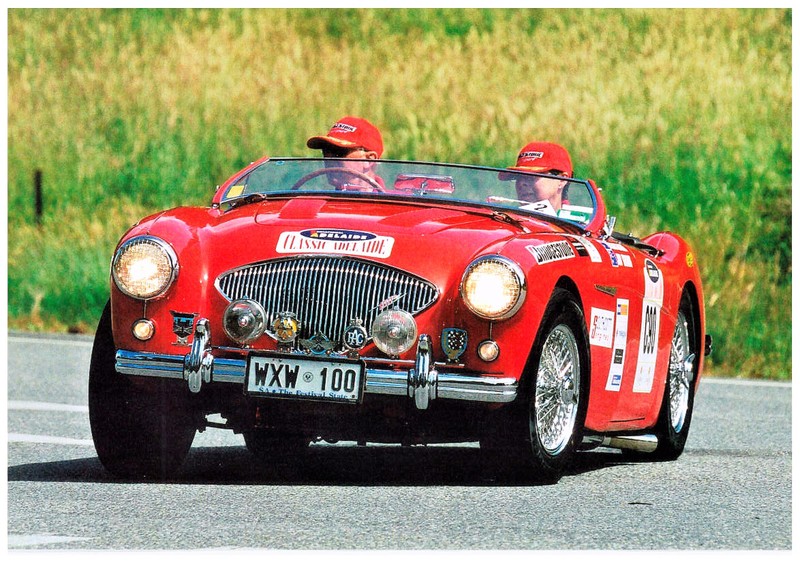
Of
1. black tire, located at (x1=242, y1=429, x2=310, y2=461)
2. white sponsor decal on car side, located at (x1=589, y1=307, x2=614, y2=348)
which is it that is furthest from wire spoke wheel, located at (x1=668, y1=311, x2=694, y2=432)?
black tire, located at (x1=242, y1=429, x2=310, y2=461)

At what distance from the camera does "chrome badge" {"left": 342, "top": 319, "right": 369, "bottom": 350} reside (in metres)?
6.70

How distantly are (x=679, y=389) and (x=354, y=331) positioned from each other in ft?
8.54

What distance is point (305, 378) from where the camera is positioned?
660 cm

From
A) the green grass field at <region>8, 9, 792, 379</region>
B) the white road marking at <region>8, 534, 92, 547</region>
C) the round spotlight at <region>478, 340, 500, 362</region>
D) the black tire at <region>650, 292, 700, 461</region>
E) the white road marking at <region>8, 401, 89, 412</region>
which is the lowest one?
the white road marking at <region>8, 401, 89, 412</region>

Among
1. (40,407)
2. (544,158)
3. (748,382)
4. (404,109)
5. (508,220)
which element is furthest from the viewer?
(404,109)

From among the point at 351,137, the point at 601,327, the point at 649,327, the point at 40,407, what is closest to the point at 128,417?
the point at 601,327

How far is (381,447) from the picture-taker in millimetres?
8742

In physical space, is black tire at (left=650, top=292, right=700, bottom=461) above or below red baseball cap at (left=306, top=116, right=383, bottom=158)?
below

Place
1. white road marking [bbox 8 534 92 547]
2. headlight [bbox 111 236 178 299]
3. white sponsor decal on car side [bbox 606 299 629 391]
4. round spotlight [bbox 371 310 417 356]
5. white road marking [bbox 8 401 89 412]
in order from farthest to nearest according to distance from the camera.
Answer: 1. white road marking [bbox 8 401 89 412]
2. white sponsor decal on car side [bbox 606 299 629 391]
3. headlight [bbox 111 236 178 299]
4. round spotlight [bbox 371 310 417 356]
5. white road marking [bbox 8 534 92 547]

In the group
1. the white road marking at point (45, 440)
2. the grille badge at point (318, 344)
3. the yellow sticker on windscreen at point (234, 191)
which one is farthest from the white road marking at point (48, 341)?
the grille badge at point (318, 344)

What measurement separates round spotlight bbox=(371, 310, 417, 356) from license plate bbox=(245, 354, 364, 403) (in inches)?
5.9

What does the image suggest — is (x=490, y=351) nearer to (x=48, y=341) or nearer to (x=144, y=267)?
(x=144, y=267)

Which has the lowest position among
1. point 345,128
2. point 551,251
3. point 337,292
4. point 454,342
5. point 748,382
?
point 748,382

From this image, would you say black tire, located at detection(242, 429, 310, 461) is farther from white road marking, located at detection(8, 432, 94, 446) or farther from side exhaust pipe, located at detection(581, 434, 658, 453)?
side exhaust pipe, located at detection(581, 434, 658, 453)
